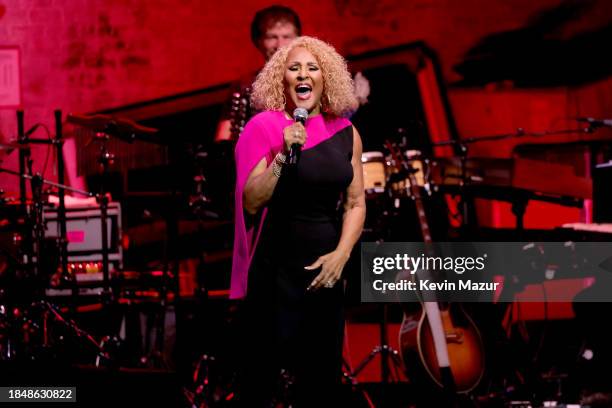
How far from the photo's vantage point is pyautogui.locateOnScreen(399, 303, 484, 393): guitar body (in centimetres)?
454

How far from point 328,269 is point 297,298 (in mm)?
140

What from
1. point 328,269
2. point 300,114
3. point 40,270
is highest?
point 300,114

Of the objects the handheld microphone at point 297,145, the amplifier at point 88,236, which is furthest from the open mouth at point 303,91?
the amplifier at point 88,236

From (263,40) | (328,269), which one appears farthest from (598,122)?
(328,269)

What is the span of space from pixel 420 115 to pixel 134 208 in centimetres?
220

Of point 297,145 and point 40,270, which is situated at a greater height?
point 297,145

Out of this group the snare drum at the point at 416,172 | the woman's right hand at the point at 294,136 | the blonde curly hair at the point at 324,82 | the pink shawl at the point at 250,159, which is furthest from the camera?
the snare drum at the point at 416,172

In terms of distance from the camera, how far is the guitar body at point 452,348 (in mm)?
4535

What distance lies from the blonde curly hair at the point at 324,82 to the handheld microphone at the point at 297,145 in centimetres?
28

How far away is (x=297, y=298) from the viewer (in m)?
2.79

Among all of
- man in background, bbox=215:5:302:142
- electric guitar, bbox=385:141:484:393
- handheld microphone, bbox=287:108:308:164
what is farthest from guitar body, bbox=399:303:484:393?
handheld microphone, bbox=287:108:308:164

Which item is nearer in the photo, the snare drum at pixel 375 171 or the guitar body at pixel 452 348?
the guitar body at pixel 452 348

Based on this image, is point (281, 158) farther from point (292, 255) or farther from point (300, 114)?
point (292, 255)

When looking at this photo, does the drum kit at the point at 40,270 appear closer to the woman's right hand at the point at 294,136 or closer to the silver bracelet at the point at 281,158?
the silver bracelet at the point at 281,158
